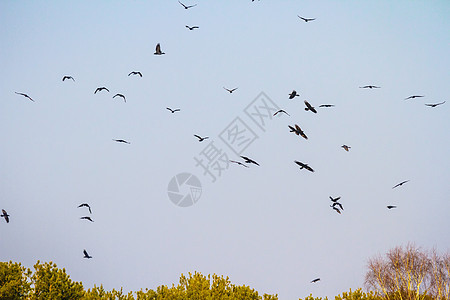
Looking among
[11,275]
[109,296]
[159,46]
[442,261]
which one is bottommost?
[109,296]

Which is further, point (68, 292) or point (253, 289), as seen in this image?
point (68, 292)

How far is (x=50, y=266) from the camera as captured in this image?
1845cm

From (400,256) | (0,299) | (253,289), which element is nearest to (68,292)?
(0,299)

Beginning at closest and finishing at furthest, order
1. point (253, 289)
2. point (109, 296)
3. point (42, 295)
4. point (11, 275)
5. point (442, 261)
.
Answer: point (109, 296)
point (253, 289)
point (42, 295)
point (11, 275)
point (442, 261)

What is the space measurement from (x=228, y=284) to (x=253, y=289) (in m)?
1.17

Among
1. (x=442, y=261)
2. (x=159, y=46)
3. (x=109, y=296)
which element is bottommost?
(x=109, y=296)

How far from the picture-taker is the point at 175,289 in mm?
16188

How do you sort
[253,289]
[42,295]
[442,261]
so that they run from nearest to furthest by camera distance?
[253,289] < [42,295] < [442,261]

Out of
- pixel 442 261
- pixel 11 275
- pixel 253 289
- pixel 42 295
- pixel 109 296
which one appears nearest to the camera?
pixel 109 296

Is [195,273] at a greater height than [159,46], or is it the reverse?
[159,46]

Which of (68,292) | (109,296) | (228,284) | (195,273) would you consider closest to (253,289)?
(228,284)

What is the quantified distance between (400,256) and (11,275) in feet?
111

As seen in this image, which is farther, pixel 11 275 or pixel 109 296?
pixel 11 275

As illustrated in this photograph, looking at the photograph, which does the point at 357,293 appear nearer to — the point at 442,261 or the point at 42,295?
the point at 42,295
